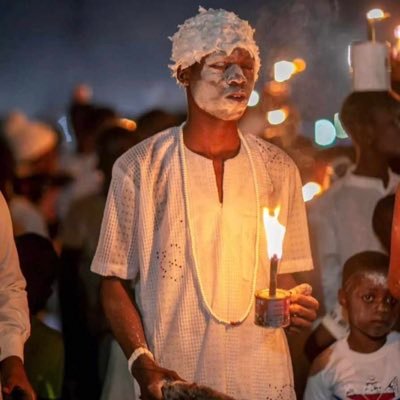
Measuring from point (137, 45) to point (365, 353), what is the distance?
317 cm

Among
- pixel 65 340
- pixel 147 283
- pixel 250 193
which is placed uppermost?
pixel 250 193

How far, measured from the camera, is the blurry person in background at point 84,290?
5.80m

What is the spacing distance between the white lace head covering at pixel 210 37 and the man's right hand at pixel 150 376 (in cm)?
109

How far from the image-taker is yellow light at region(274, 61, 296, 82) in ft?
20.9

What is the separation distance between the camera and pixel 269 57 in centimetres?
626

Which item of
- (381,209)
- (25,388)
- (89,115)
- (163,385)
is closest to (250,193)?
(163,385)

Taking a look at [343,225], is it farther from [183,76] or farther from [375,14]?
[183,76]

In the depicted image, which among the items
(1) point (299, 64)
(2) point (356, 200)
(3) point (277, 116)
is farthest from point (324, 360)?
(1) point (299, 64)

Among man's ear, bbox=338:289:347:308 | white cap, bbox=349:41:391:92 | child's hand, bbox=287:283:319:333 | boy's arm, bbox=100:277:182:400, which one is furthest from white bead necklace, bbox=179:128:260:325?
white cap, bbox=349:41:391:92

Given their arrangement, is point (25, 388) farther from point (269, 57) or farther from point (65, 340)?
point (269, 57)

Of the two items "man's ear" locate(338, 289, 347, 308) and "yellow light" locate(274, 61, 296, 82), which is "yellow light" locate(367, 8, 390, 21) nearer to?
"yellow light" locate(274, 61, 296, 82)

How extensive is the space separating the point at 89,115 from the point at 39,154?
76cm

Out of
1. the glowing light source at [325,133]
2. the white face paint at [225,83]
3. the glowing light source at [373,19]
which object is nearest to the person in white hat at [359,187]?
the glowing light source at [373,19]

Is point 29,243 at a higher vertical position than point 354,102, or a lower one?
lower
